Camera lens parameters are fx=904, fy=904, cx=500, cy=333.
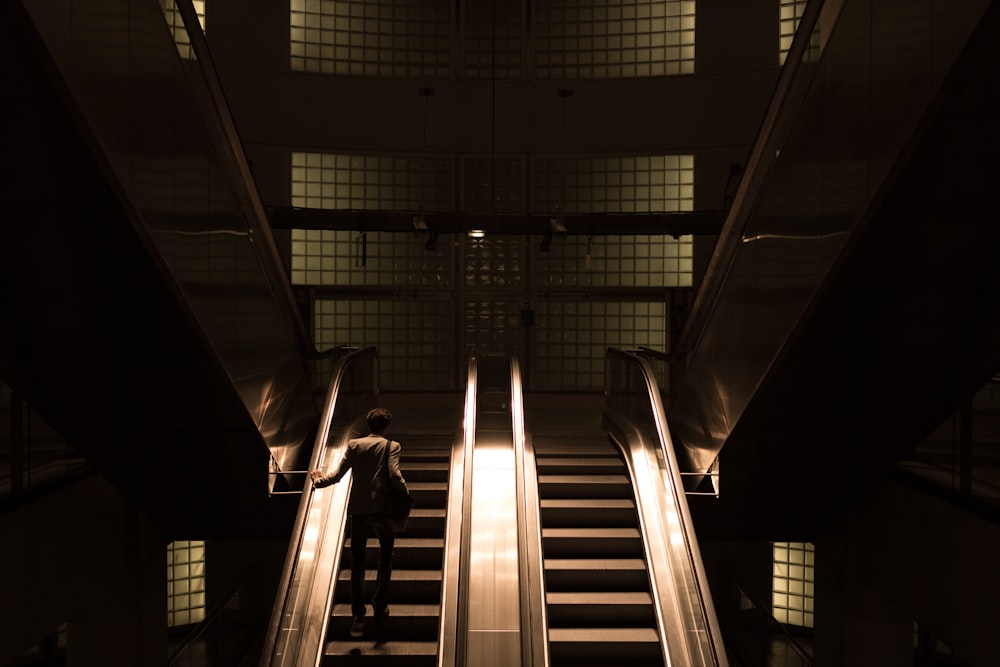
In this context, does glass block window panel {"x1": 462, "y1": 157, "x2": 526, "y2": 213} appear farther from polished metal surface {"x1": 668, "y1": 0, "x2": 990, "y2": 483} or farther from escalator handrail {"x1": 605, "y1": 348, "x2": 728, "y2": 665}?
polished metal surface {"x1": 668, "y1": 0, "x2": 990, "y2": 483}

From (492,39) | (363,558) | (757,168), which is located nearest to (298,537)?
(363,558)

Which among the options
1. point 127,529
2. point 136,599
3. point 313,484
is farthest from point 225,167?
point 136,599

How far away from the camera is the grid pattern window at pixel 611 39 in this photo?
513 inches

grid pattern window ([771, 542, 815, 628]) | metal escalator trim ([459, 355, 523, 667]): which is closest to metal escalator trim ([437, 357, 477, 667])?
metal escalator trim ([459, 355, 523, 667])

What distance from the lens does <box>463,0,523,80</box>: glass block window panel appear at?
13.3 m

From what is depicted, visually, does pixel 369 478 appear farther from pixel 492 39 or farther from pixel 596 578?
pixel 492 39

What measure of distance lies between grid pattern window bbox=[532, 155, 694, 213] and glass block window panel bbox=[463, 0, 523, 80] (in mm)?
1495

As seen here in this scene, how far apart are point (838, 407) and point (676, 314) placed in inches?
295

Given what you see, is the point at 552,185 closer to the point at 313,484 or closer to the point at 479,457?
the point at 479,457

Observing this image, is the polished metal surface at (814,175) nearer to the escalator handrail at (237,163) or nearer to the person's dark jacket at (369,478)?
the person's dark jacket at (369,478)

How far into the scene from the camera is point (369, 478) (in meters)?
5.44

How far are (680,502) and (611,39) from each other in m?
9.22

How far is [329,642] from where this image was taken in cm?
562

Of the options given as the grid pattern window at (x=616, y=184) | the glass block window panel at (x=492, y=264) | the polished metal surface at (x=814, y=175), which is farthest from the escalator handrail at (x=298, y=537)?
the grid pattern window at (x=616, y=184)
